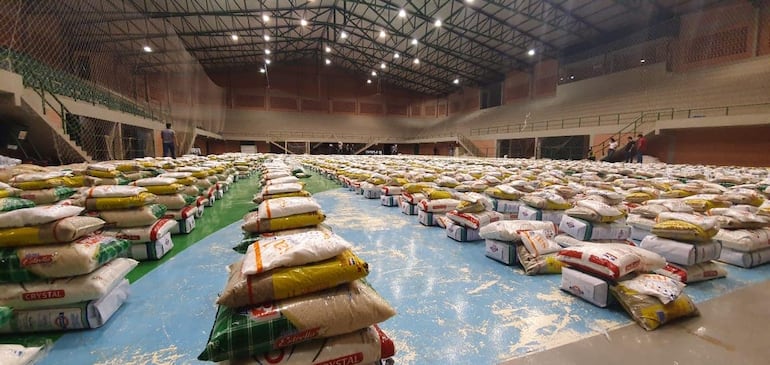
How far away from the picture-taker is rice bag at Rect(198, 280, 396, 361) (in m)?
1.14

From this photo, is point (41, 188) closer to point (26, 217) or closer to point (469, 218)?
point (26, 217)

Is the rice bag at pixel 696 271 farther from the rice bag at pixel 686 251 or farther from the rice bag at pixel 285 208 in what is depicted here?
the rice bag at pixel 285 208

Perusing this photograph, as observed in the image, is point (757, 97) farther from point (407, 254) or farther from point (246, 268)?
point (246, 268)

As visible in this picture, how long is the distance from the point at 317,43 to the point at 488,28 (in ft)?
50.2

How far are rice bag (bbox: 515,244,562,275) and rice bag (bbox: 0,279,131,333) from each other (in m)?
2.99

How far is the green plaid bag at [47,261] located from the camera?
5.51 ft

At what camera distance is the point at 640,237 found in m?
3.53

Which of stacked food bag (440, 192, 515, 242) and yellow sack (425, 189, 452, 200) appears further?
yellow sack (425, 189, 452, 200)

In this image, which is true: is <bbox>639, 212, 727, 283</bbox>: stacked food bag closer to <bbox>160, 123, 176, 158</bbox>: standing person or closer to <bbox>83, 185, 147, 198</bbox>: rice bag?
<bbox>83, 185, 147, 198</bbox>: rice bag

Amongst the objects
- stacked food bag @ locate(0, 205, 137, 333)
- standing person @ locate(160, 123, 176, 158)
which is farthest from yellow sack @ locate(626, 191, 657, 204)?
standing person @ locate(160, 123, 176, 158)

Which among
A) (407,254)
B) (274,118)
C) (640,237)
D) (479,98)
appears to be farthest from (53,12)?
(479,98)

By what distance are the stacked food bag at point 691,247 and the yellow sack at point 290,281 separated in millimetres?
2569

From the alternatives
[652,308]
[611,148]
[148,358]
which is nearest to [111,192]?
[148,358]

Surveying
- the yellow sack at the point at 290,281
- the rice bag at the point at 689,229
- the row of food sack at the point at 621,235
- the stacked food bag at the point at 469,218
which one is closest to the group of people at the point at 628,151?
the row of food sack at the point at 621,235
